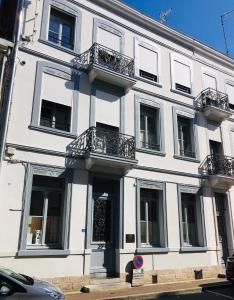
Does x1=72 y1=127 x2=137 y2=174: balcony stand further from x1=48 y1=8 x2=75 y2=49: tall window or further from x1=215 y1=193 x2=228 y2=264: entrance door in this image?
x1=215 y1=193 x2=228 y2=264: entrance door

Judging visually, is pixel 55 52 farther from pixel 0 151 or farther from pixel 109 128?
pixel 0 151

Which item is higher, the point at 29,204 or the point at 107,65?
the point at 107,65

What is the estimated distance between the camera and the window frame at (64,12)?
461 inches

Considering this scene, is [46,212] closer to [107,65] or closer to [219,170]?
[107,65]

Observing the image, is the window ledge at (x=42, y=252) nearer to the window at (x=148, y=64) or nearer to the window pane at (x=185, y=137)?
the window pane at (x=185, y=137)

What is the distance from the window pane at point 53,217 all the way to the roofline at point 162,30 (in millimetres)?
8835

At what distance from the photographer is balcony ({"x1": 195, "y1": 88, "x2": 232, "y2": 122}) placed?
15.6 metres

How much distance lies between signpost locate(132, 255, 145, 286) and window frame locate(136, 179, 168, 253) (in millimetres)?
362

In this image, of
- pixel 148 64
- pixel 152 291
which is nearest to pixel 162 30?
pixel 148 64

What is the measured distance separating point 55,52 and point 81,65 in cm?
112

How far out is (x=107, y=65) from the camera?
12.7m

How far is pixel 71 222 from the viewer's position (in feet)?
33.9

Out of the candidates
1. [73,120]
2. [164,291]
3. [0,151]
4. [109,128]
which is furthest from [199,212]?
[0,151]

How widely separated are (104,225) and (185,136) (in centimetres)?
Answer: 644
